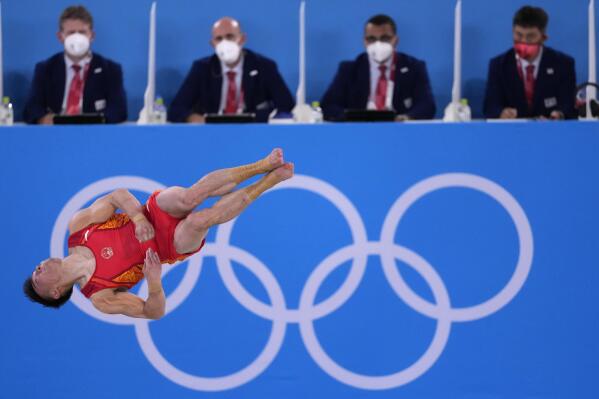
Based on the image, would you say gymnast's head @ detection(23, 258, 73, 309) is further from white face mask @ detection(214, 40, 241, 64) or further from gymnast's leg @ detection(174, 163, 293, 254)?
white face mask @ detection(214, 40, 241, 64)

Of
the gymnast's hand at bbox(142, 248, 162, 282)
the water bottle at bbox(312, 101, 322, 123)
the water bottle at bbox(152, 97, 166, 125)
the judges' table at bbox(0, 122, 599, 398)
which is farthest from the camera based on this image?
the water bottle at bbox(152, 97, 166, 125)

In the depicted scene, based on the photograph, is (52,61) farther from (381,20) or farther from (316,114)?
(381,20)

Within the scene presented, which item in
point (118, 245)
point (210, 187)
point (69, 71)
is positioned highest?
point (69, 71)

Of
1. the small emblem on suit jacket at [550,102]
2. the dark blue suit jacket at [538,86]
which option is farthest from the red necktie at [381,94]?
the small emblem on suit jacket at [550,102]

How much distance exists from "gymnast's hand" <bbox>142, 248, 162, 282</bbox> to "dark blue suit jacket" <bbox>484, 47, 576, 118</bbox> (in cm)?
419

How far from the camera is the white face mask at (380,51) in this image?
11039 mm

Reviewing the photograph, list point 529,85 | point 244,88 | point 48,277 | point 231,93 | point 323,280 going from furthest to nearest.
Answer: point 231,93
point 244,88
point 529,85
point 323,280
point 48,277

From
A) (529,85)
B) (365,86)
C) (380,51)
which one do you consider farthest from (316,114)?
(529,85)

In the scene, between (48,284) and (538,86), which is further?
(538,86)

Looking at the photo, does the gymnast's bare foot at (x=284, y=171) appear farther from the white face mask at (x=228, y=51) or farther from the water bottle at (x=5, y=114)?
the water bottle at (x=5, y=114)

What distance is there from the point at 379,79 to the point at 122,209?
12.5 ft

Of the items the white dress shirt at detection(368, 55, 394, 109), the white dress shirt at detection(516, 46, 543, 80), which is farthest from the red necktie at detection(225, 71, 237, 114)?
the white dress shirt at detection(516, 46, 543, 80)

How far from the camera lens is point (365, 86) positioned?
11133 millimetres

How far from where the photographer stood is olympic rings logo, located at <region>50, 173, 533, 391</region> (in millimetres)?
9648
